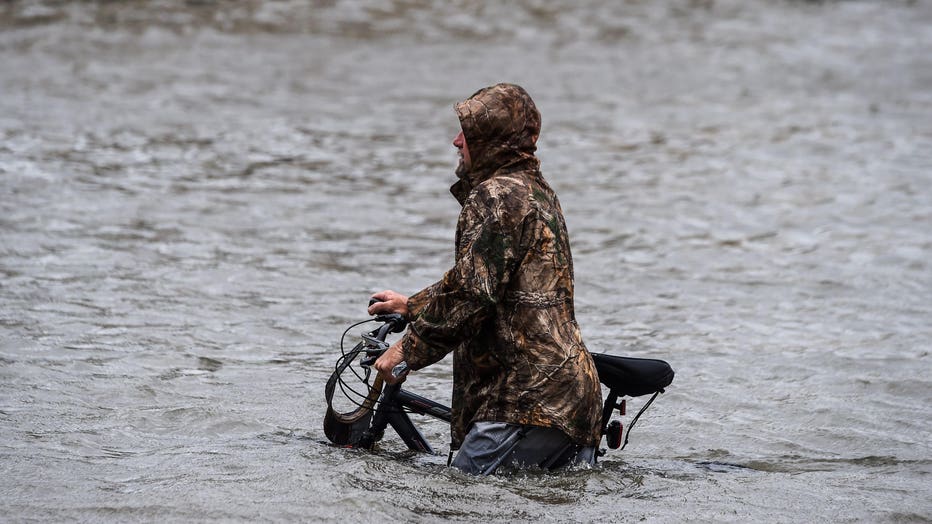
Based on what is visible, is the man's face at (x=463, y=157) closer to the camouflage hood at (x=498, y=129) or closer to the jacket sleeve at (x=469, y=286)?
the camouflage hood at (x=498, y=129)

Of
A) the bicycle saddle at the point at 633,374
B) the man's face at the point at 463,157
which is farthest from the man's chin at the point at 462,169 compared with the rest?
the bicycle saddle at the point at 633,374

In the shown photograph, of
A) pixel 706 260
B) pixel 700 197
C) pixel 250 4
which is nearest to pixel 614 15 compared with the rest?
pixel 250 4

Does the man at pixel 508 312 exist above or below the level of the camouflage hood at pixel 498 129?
below

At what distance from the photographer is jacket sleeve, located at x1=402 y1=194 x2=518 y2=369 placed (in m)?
5.49

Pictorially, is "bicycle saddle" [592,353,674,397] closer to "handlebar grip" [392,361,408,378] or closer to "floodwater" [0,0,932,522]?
"floodwater" [0,0,932,522]

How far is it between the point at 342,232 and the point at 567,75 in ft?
43.5

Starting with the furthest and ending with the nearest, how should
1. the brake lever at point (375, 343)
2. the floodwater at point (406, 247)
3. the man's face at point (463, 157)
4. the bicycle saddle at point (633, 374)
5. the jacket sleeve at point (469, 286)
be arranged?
the floodwater at point (406, 247)
the brake lever at point (375, 343)
the bicycle saddle at point (633, 374)
the man's face at point (463, 157)
the jacket sleeve at point (469, 286)

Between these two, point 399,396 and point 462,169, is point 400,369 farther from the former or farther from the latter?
point 462,169

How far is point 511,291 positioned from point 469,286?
25 centimetres

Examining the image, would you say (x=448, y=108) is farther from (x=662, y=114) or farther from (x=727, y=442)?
(x=727, y=442)

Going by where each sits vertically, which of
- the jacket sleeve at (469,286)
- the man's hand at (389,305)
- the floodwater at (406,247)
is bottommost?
the floodwater at (406,247)

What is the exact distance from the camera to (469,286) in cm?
549

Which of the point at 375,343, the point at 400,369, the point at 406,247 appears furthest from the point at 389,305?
the point at 406,247

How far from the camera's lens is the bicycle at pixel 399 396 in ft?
19.8
